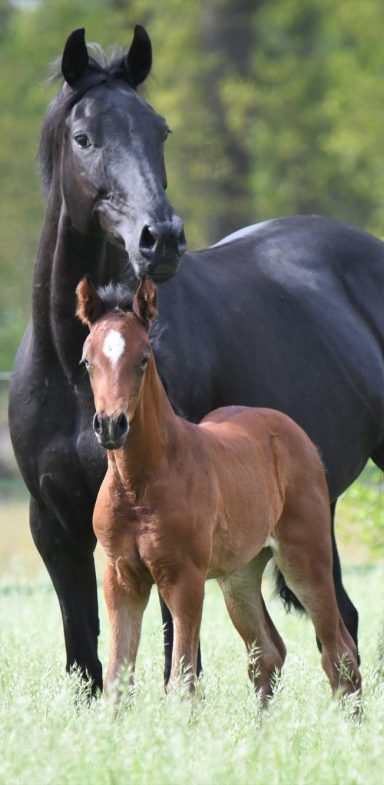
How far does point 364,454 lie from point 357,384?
34 cm

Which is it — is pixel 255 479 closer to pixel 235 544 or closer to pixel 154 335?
pixel 235 544

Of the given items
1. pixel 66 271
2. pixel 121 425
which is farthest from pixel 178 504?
pixel 66 271

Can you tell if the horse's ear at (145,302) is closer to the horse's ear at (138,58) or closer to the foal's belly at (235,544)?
the foal's belly at (235,544)

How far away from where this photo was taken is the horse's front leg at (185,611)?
4.10m

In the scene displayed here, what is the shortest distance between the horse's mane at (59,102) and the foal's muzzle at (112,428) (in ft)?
5.01

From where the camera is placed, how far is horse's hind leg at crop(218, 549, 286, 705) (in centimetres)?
492

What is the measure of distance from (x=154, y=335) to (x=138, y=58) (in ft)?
3.13

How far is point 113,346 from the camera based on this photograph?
3.97 meters

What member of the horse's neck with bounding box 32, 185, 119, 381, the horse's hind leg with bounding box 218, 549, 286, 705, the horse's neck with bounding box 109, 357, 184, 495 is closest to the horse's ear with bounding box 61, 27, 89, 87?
the horse's neck with bounding box 32, 185, 119, 381

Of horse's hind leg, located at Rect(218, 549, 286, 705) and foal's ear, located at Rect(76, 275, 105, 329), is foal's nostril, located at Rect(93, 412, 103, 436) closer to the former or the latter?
foal's ear, located at Rect(76, 275, 105, 329)

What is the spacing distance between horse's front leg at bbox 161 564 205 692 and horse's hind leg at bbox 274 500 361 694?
2.11ft

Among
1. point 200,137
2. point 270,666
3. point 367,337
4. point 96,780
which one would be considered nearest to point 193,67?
point 200,137

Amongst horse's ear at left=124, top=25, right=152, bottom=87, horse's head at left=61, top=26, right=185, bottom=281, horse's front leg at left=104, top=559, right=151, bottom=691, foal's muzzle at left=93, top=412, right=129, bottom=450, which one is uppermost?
horse's ear at left=124, top=25, right=152, bottom=87

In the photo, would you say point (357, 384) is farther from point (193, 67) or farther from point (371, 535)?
point (193, 67)
